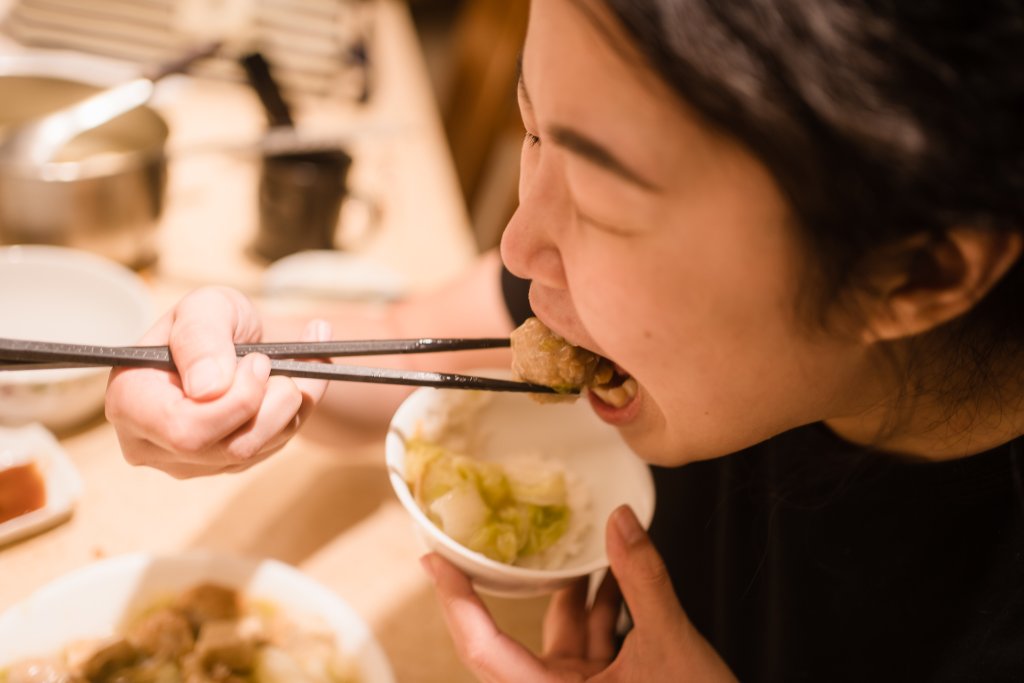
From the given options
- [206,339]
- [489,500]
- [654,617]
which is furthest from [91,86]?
[654,617]

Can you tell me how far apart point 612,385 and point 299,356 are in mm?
404

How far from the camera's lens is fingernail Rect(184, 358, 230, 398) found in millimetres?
920

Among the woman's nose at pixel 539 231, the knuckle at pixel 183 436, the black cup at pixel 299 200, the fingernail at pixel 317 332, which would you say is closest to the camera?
the woman's nose at pixel 539 231

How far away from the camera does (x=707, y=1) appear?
0.60 metres

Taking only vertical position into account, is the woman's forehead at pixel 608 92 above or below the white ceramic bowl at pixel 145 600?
above

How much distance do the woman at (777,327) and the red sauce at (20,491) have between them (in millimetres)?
277

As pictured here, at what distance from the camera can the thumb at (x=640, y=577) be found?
1.00 meters

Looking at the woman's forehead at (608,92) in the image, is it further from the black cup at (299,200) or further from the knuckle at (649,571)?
the black cup at (299,200)

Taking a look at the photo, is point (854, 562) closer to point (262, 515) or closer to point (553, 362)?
point (553, 362)

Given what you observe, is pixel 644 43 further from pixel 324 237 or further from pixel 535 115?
pixel 324 237

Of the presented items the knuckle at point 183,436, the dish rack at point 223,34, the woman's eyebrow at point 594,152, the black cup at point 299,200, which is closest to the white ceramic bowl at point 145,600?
the knuckle at point 183,436

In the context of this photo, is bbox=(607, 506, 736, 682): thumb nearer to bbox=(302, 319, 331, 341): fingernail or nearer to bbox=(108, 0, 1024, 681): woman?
bbox=(108, 0, 1024, 681): woman

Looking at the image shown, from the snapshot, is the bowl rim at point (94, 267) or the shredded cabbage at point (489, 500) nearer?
the shredded cabbage at point (489, 500)

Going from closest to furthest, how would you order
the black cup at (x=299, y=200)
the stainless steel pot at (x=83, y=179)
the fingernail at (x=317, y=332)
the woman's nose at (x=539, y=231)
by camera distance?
1. the woman's nose at (x=539, y=231)
2. the fingernail at (x=317, y=332)
3. the stainless steel pot at (x=83, y=179)
4. the black cup at (x=299, y=200)
